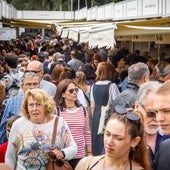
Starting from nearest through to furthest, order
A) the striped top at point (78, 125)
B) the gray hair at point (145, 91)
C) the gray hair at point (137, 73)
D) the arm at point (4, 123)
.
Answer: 1. the gray hair at point (145, 91)
2. the arm at point (4, 123)
3. the striped top at point (78, 125)
4. the gray hair at point (137, 73)

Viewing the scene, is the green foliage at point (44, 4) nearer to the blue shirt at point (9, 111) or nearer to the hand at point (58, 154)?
the blue shirt at point (9, 111)

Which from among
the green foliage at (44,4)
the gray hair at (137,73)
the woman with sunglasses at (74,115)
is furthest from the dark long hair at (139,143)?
the green foliage at (44,4)

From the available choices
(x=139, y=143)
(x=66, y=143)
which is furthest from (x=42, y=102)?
(x=139, y=143)

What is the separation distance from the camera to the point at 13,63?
33.7 feet

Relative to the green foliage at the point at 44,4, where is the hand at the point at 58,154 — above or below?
below

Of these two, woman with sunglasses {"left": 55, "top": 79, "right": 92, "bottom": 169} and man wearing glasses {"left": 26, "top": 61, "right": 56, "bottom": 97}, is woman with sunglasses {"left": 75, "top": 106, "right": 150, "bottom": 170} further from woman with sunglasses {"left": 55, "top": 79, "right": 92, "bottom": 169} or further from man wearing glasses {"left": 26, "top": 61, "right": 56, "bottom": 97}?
man wearing glasses {"left": 26, "top": 61, "right": 56, "bottom": 97}

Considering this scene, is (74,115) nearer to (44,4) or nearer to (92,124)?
(92,124)

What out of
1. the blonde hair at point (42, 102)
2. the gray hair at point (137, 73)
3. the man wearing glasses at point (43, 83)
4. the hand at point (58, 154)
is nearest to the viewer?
the hand at point (58, 154)

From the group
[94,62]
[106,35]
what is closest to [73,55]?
[94,62]

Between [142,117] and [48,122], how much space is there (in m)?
1.37

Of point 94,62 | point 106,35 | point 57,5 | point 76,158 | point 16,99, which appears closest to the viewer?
point 76,158

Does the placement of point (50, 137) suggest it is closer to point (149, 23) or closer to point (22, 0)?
point (149, 23)

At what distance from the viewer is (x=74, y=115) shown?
6070mm

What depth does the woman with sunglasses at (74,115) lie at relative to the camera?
6.03 metres
